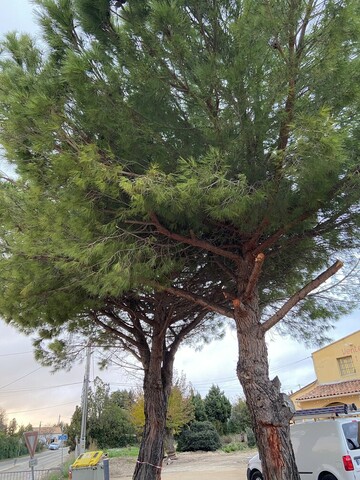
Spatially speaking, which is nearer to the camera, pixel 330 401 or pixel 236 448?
pixel 330 401

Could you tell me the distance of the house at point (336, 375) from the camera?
747 inches

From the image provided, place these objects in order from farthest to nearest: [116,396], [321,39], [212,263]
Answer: [116,396] < [212,263] < [321,39]

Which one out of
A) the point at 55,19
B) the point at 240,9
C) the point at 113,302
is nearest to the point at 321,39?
the point at 240,9

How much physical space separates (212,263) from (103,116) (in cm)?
292

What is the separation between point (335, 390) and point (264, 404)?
16790mm

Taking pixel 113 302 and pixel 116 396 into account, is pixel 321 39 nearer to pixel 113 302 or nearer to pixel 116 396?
pixel 113 302

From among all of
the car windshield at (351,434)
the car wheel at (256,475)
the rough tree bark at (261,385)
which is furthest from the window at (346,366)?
the rough tree bark at (261,385)

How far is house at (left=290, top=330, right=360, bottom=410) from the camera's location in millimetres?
18969

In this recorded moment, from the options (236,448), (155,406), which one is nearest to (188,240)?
(155,406)

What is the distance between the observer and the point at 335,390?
63.9 ft

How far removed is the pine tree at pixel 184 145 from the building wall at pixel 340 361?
17.0 m

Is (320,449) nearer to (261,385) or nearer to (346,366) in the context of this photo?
(261,385)

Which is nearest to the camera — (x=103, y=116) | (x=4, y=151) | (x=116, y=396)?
(x=103, y=116)

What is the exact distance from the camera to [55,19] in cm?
502
